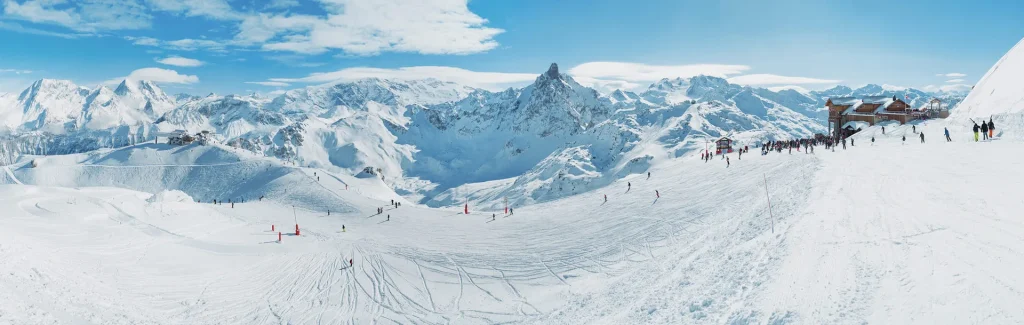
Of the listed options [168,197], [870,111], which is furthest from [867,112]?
[168,197]

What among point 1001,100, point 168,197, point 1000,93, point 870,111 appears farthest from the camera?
point 870,111

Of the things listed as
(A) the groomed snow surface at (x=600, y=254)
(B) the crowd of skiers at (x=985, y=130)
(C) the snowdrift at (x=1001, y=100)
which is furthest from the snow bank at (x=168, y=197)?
(C) the snowdrift at (x=1001, y=100)

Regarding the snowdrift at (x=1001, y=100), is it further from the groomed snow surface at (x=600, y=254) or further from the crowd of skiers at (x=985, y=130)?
the groomed snow surface at (x=600, y=254)

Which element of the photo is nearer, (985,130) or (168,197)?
(985,130)

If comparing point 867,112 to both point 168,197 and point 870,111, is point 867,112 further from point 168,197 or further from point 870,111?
point 168,197

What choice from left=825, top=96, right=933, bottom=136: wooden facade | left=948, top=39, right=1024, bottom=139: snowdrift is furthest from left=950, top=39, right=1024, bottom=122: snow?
left=825, top=96, right=933, bottom=136: wooden facade

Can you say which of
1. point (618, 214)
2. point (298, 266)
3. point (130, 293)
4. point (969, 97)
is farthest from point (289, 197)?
point (969, 97)

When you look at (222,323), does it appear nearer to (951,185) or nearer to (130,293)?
(130,293)
